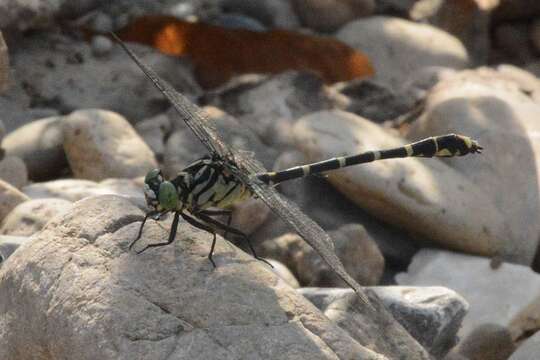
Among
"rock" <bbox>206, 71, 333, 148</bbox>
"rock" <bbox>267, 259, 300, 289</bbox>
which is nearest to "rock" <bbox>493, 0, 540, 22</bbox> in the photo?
"rock" <bbox>206, 71, 333, 148</bbox>

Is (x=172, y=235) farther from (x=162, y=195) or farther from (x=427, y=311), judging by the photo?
(x=427, y=311)

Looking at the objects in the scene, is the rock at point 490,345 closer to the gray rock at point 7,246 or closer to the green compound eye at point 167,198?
the green compound eye at point 167,198

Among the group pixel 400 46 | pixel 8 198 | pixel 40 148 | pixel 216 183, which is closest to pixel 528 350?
pixel 216 183

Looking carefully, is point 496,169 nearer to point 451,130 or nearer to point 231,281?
point 451,130

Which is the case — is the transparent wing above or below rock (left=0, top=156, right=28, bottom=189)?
above

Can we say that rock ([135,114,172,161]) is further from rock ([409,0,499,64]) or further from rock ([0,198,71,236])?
rock ([409,0,499,64])

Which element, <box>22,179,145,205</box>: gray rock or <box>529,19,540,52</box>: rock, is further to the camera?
<box>529,19,540,52</box>: rock
